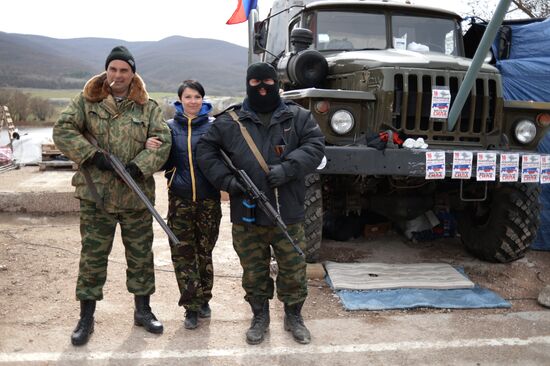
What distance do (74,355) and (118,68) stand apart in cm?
173

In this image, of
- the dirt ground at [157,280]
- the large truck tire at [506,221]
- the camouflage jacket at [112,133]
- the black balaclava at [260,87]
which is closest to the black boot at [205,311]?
the dirt ground at [157,280]

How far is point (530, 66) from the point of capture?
6.24 m

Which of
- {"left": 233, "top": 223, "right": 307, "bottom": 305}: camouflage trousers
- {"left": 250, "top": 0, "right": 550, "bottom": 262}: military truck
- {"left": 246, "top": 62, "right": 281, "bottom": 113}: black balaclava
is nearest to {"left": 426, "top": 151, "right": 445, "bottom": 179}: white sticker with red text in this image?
{"left": 250, "top": 0, "right": 550, "bottom": 262}: military truck

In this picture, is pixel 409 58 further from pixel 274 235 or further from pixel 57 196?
pixel 57 196

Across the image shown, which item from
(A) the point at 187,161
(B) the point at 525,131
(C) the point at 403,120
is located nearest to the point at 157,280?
(A) the point at 187,161

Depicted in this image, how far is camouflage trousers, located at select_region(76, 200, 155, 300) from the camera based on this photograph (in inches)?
139

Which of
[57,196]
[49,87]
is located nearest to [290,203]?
[57,196]

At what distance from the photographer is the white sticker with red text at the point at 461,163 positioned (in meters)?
4.50

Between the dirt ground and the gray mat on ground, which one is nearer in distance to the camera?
the dirt ground

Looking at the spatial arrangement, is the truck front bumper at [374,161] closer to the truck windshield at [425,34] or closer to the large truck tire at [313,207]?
the large truck tire at [313,207]

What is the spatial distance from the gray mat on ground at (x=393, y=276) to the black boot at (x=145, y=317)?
5.24ft

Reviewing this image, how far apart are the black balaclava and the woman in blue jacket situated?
0.37 meters

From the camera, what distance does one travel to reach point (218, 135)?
3.55 meters

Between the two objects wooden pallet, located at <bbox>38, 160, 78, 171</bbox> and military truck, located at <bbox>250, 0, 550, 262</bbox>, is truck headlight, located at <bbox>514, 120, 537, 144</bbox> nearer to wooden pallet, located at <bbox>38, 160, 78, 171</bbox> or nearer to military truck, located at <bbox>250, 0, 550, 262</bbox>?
military truck, located at <bbox>250, 0, 550, 262</bbox>
